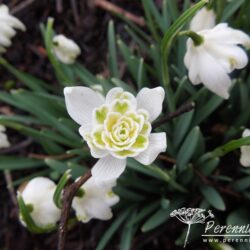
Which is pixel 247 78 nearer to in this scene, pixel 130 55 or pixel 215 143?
pixel 215 143

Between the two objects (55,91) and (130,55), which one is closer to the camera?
(130,55)

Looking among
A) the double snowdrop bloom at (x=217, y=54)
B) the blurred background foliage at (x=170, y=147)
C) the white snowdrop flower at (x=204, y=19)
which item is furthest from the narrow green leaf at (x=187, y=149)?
the white snowdrop flower at (x=204, y=19)

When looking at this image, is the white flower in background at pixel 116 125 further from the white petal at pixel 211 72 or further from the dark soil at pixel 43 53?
the dark soil at pixel 43 53

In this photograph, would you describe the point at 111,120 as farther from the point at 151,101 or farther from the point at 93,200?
the point at 93,200

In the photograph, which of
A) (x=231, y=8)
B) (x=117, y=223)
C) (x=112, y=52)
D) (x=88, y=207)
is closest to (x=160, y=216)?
(x=117, y=223)

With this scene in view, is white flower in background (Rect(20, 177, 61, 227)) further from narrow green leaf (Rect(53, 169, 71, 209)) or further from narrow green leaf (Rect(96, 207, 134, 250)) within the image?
narrow green leaf (Rect(96, 207, 134, 250))

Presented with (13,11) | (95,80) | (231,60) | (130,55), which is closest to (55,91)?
(95,80)

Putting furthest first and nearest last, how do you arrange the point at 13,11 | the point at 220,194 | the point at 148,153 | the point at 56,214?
the point at 13,11 → the point at 220,194 → the point at 56,214 → the point at 148,153
